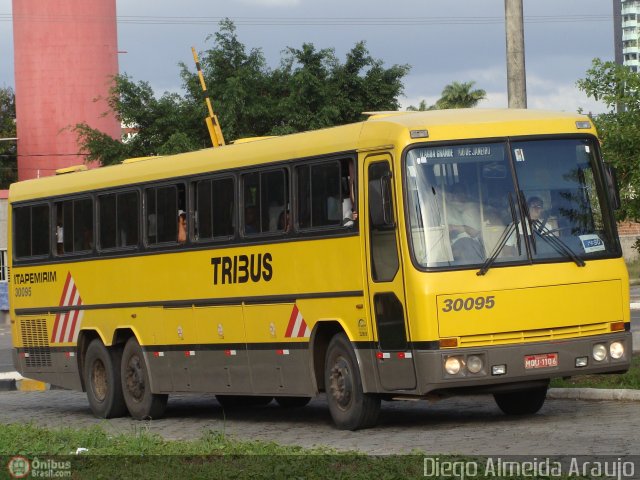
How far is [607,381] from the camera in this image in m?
17.2

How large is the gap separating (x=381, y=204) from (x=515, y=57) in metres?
4.53

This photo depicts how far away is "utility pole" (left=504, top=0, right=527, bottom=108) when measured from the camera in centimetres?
1802

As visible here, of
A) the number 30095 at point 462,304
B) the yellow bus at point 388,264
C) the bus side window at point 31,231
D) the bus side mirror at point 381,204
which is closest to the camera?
the number 30095 at point 462,304

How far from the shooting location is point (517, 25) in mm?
18203

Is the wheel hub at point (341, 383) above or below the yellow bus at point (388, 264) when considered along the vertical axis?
below

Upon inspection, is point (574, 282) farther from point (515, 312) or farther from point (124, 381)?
point (124, 381)

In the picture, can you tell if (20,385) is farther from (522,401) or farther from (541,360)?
(541,360)

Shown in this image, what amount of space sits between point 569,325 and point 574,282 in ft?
1.36

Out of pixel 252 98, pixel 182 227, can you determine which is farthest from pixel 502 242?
pixel 252 98

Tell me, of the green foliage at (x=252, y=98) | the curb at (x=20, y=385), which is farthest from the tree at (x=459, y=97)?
the curb at (x=20, y=385)

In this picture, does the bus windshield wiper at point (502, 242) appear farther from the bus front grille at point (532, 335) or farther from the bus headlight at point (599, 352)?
the bus headlight at point (599, 352)

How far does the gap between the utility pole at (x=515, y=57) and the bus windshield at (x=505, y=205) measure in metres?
3.28

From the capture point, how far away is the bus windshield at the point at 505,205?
14.1m

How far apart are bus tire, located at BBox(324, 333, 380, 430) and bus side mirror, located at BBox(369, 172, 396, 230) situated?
137 centimetres
